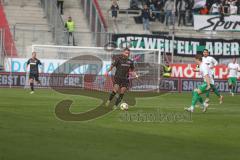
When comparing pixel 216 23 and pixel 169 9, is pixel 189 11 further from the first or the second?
pixel 216 23

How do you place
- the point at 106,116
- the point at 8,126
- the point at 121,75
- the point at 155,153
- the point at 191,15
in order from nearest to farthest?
the point at 155,153
the point at 8,126
the point at 106,116
the point at 121,75
the point at 191,15

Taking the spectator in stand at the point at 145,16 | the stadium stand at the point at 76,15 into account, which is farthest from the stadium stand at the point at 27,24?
the spectator in stand at the point at 145,16

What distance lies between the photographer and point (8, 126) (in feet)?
64.5

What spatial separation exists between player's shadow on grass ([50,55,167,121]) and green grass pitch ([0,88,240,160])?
0.61 meters

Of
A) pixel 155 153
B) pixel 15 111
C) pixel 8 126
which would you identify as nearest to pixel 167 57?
pixel 15 111

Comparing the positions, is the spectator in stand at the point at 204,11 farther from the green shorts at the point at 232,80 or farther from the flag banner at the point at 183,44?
the green shorts at the point at 232,80

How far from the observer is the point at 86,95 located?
38.8 m

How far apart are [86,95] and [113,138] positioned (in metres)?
21.1

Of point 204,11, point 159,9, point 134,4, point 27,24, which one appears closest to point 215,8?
point 204,11

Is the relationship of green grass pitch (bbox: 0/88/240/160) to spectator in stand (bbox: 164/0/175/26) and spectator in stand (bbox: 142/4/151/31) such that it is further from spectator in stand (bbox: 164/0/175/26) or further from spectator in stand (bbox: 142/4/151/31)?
spectator in stand (bbox: 164/0/175/26)

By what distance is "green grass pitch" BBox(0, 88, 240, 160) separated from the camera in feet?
48.3

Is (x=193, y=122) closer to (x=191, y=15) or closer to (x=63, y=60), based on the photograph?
(x=63, y=60)

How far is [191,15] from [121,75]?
30995 millimetres

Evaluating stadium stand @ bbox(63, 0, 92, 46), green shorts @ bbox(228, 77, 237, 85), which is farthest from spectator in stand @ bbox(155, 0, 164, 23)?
green shorts @ bbox(228, 77, 237, 85)
